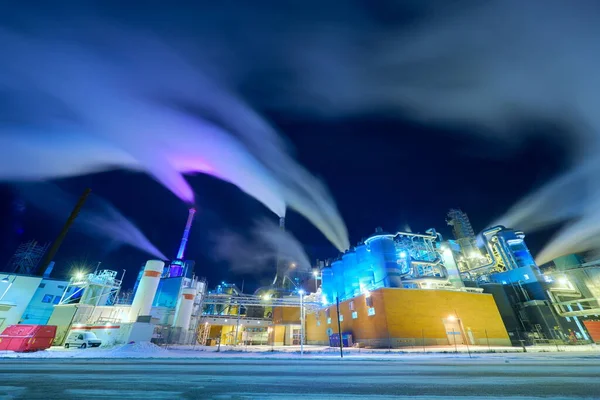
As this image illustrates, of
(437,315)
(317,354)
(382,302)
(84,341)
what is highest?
(382,302)

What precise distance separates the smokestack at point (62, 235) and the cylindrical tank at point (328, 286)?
54292 millimetres

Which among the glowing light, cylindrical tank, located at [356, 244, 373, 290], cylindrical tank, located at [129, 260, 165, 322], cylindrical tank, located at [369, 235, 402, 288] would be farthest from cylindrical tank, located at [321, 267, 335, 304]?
the glowing light

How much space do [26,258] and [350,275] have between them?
2653 inches

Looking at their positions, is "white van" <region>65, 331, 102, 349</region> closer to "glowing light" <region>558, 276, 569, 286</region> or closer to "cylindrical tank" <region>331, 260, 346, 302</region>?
"cylindrical tank" <region>331, 260, 346, 302</region>

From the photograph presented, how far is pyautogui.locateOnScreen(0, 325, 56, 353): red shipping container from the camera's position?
63.9 ft

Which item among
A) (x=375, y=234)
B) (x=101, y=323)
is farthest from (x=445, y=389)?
(x=101, y=323)

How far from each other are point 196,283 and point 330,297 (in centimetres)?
2660

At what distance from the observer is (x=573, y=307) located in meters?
45.5

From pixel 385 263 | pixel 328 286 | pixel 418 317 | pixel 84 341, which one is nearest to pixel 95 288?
pixel 84 341

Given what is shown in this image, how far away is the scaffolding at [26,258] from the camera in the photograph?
5172 cm

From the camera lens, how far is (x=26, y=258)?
52406 mm

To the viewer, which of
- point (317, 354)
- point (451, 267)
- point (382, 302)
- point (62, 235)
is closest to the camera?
point (317, 354)

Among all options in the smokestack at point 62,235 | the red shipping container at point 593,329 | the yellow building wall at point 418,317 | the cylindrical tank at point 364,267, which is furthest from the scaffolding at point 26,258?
the red shipping container at point 593,329

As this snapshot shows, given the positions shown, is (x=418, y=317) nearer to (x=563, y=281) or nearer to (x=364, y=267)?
(x=364, y=267)
